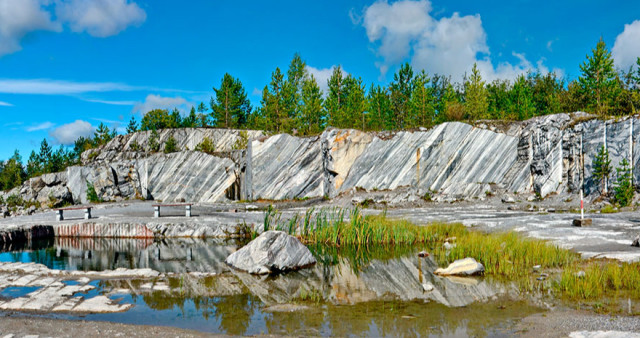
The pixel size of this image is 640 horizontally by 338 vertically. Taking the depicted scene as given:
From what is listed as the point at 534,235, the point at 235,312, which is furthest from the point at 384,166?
the point at 235,312

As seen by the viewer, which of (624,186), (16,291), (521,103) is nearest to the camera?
(16,291)

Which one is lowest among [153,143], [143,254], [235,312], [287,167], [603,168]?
[143,254]

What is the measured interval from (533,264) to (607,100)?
107 feet

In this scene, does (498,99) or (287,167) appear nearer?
(287,167)

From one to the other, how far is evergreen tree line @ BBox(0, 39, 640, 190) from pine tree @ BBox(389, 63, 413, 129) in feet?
0.36

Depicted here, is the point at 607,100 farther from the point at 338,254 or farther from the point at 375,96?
the point at 338,254

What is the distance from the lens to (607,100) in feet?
120

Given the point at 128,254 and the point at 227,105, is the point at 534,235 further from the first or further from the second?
the point at 227,105

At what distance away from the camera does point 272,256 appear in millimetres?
11922

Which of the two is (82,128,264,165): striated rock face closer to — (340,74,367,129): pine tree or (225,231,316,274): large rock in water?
(340,74,367,129): pine tree

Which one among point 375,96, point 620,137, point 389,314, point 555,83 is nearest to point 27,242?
point 389,314

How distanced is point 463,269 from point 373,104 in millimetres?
42764

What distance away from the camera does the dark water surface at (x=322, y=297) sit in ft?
23.2

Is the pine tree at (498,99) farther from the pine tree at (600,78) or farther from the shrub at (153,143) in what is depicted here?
the shrub at (153,143)
